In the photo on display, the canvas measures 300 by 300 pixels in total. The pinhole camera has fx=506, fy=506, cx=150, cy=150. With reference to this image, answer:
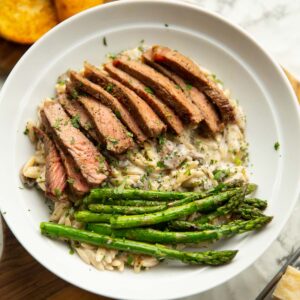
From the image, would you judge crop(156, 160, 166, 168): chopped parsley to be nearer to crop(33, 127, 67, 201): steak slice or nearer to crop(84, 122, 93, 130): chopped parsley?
crop(84, 122, 93, 130): chopped parsley

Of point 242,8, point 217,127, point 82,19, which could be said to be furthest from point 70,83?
point 242,8

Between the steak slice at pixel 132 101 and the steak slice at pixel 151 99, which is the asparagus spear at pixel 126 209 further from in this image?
the steak slice at pixel 151 99

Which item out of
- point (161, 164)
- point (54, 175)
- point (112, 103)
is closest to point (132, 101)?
point (112, 103)

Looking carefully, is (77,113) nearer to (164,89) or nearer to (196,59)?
(164,89)

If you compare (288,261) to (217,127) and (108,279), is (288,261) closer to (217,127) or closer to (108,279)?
(217,127)

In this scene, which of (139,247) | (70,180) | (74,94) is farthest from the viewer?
(74,94)
